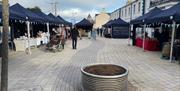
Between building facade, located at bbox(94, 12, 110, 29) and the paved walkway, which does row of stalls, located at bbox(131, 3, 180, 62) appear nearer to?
the paved walkway

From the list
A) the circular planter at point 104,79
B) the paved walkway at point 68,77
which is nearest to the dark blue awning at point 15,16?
the paved walkway at point 68,77

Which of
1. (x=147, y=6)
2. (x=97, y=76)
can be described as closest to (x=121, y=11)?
(x=147, y=6)

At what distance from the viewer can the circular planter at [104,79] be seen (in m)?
5.46

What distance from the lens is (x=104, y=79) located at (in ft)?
17.8

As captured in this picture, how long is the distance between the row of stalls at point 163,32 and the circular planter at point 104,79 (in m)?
6.26

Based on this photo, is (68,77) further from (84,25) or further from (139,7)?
(139,7)

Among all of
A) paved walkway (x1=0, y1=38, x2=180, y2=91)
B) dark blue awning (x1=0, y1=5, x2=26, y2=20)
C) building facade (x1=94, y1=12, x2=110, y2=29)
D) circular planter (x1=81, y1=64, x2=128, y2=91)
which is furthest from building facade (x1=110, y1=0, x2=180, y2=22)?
circular planter (x1=81, y1=64, x2=128, y2=91)

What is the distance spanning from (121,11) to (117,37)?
553 inches

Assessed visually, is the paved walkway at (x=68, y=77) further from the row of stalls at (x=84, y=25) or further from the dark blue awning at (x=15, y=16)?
the row of stalls at (x=84, y=25)

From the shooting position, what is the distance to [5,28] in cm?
519

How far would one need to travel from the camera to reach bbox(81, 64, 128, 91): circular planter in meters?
5.46

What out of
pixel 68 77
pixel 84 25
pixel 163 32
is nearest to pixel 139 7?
pixel 84 25

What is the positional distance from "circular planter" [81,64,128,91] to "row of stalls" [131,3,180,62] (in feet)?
20.5

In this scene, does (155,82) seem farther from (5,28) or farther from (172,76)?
(5,28)
